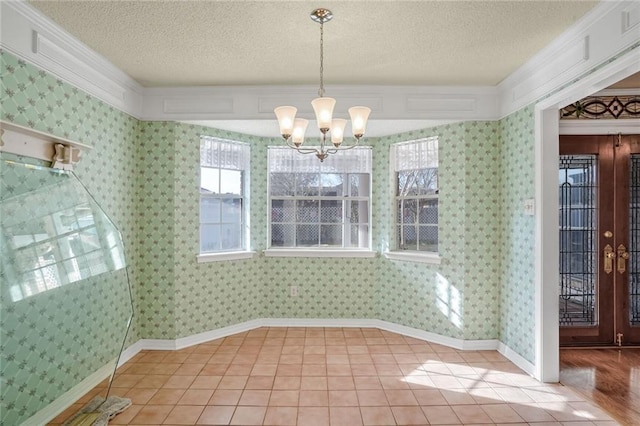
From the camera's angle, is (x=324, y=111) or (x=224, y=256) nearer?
(x=324, y=111)

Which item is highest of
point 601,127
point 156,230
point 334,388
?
point 601,127

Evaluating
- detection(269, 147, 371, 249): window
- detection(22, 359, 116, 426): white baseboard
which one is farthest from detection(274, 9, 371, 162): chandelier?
detection(22, 359, 116, 426): white baseboard

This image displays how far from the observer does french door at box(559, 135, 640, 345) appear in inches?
145

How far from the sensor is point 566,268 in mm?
3707

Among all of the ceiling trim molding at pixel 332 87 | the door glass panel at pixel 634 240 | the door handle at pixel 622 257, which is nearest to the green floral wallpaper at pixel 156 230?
the ceiling trim molding at pixel 332 87

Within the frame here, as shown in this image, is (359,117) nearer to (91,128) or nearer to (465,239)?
(465,239)

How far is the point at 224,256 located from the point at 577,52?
11.8ft

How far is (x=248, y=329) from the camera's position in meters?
4.30

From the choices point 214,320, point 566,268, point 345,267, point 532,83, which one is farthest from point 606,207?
point 214,320

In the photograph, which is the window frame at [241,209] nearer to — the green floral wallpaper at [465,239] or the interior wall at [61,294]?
the interior wall at [61,294]

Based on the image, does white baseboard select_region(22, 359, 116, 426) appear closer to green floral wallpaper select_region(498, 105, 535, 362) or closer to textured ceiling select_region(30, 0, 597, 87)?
textured ceiling select_region(30, 0, 597, 87)

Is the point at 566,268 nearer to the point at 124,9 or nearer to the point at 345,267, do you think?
the point at 345,267

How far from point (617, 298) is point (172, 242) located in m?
4.50

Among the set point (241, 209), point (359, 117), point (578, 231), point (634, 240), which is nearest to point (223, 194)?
point (241, 209)
